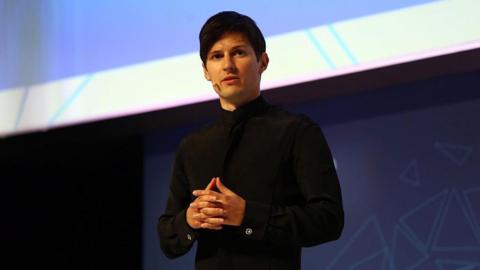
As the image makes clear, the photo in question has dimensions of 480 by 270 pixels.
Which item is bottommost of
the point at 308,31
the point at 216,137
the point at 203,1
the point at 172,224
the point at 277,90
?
the point at 172,224

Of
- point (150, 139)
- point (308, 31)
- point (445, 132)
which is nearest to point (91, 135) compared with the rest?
point (150, 139)

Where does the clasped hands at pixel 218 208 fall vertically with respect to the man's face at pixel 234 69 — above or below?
below

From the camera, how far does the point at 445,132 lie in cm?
194

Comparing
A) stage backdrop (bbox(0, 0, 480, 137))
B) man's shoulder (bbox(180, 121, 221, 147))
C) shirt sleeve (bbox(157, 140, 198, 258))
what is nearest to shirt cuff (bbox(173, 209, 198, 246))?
shirt sleeve (bbox(157, 140, 198, 258))

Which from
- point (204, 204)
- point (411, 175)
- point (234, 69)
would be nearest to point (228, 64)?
point (234, 69)

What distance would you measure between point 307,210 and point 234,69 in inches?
9.5

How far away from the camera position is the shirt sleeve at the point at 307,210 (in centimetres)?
93

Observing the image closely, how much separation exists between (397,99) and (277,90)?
1.18 ft

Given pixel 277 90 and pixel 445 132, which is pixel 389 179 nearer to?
pixel 445 132

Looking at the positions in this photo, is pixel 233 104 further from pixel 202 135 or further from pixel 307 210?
pixel 307 210

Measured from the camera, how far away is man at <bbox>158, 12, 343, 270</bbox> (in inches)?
36.6

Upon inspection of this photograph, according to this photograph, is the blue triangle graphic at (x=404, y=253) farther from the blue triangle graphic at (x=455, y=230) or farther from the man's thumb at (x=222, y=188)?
the man's thumb at (x=222, y=188)

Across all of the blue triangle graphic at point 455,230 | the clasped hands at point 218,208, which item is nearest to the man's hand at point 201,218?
the clasped hands at point 218,208

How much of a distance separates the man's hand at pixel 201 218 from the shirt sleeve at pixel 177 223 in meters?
0.03
